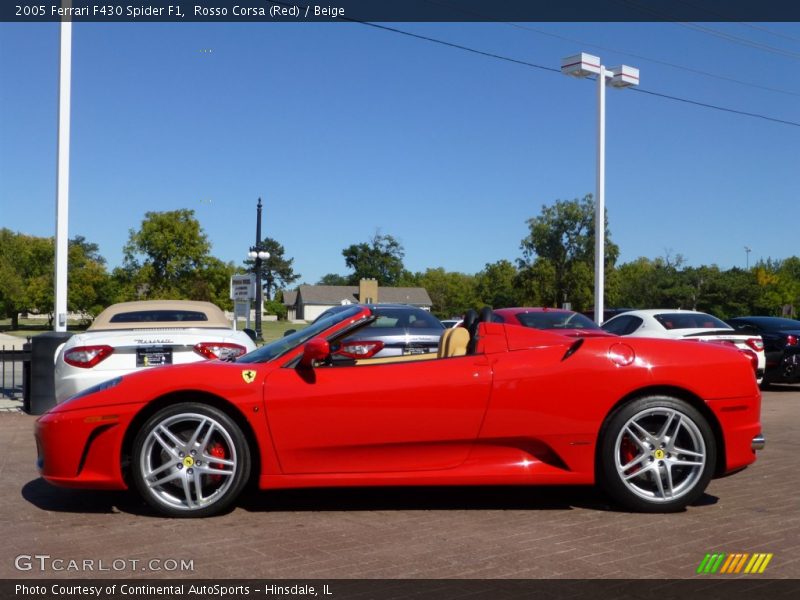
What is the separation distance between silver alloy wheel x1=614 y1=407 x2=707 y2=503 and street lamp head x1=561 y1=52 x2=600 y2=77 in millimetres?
19423

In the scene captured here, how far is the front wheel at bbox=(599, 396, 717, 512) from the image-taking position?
17.0 ft

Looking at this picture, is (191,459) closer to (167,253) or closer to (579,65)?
(579,65)

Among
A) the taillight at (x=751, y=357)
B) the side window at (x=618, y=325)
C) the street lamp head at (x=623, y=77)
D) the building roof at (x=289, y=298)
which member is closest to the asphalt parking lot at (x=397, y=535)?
the taillight at (x=751, y=357)

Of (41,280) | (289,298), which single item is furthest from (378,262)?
(41,280)

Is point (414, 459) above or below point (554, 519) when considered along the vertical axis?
above

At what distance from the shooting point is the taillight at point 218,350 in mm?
7875

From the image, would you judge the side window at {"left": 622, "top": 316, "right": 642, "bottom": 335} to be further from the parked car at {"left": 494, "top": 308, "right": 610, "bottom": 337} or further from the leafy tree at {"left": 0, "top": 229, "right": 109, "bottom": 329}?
the leafy tree at {"left": 0, "top": 229, "right": 109, "bottom": 329}

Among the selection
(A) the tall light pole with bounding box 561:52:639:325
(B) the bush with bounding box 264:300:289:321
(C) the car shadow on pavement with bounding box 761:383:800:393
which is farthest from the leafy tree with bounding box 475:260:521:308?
(C) the car shadow on pavement with bounding box 761:383:800:393

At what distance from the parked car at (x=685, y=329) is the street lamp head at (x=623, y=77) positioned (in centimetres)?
1098

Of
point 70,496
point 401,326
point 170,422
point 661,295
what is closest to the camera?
point 170,422
